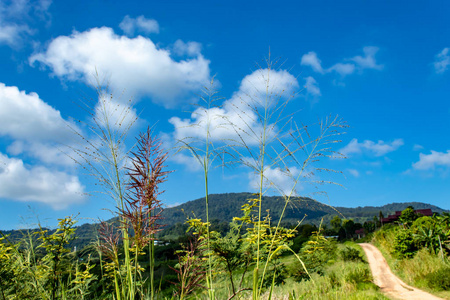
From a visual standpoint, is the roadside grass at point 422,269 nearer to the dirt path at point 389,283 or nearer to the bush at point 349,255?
the dirt path at point 389,283

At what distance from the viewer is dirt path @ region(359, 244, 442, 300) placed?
8.50 m

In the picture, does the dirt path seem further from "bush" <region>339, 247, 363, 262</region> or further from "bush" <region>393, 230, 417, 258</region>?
"bush" <region>393, 230, 417, 258</region>

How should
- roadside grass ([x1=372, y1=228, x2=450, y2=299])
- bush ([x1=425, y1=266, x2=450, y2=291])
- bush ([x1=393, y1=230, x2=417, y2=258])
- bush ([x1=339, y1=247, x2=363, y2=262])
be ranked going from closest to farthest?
bush ([x1=425, y1=266, x2=450, y2=291]), roadside grass ([x1=372, y1=228, x2=450, y2=299]), bush ([x1=393, y1=230, x2=417, y2=258]), bush ([x1=339, y1=247, x2=363, y2=262])

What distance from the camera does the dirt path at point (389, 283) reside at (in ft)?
27.9

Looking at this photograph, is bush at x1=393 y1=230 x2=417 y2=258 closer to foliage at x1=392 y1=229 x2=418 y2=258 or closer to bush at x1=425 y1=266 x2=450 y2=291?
foliage at x1=392 y1=229 x2=418 y2=258

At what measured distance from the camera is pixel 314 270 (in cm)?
746

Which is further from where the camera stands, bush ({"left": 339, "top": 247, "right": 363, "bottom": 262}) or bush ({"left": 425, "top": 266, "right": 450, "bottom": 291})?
bush ({"left": 339, "top": 247, "right": 363, "bottom": 262})

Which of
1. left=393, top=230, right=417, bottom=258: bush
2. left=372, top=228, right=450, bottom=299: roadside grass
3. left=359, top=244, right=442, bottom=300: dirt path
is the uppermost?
left=393, top=230, right=417, bottom=258: bush

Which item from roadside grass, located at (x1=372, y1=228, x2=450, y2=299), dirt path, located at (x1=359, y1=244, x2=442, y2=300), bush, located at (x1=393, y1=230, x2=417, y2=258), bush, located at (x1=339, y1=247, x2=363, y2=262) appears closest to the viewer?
dirt path, located at (x1=359, y1=244, x2=442, y2=300)

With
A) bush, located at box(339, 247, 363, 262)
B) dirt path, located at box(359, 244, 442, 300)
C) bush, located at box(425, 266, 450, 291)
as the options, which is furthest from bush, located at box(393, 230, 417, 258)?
bush, located at box(425, 266, 450, 291)

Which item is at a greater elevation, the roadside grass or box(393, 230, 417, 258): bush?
box(393, 230, 417, 258): bush

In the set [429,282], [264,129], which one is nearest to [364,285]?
[429,282]

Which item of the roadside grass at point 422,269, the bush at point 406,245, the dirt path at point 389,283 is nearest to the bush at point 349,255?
the dirt path at point 389,283

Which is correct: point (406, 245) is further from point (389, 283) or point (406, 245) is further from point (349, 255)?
point (389, 283)
